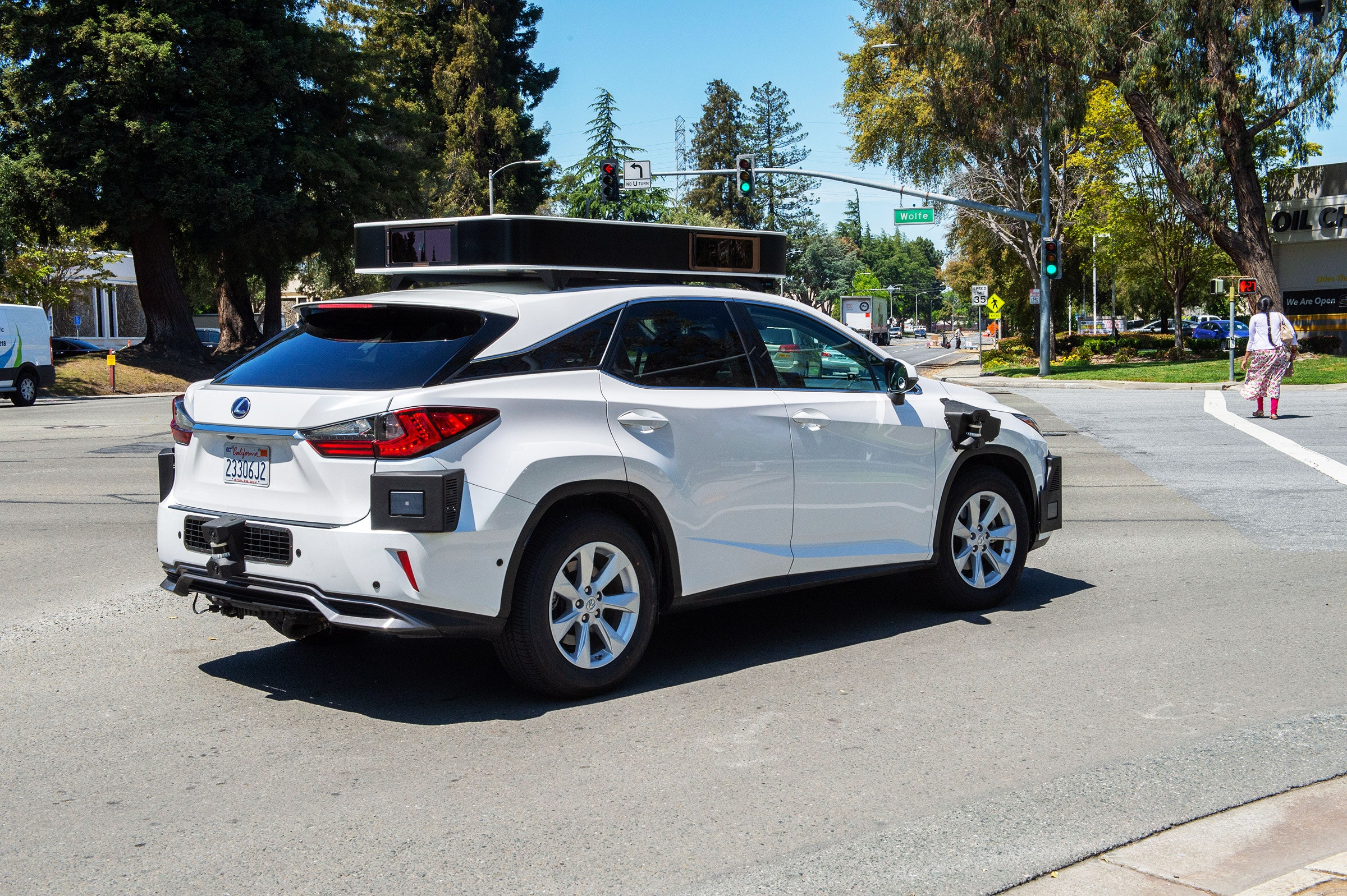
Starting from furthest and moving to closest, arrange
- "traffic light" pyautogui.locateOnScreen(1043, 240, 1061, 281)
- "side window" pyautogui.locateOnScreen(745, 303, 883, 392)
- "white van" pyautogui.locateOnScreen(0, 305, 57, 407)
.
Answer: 1. "traffic light" pyautogui.locateOnScreen(1043, 240, 1061, 281)
2. "white van" pyautogui.locateOnScreen(0, 305, 57, 407)
3. "side window" pyautogui.locateOnScreen(745, 303, 883, 392)

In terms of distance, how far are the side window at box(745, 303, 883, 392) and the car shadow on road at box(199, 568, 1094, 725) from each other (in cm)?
129

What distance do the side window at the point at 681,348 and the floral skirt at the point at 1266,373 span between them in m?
15.3

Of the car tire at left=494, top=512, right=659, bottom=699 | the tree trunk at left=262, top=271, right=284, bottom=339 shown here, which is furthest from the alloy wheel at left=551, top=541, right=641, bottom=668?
the tree trunk at left=262, top=271, right=284, bottom=339

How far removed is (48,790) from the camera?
4266mm

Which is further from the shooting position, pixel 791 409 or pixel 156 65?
pixel 156 65

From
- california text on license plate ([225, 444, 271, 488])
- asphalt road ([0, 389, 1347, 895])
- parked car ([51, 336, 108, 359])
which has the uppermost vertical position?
parked car ([51, 336, 108, 359])

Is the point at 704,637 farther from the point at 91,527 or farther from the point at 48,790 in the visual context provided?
the point at 91,527

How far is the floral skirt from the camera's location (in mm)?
18484

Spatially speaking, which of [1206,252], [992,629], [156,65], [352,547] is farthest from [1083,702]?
[1206,252]

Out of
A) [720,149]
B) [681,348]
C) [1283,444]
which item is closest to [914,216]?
[1283,444]

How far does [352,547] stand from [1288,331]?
1714cm

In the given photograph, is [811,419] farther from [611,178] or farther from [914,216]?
[914,216]

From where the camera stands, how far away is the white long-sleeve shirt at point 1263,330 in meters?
18.3

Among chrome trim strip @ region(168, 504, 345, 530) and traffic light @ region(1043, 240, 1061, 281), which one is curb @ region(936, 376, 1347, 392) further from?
chrome trim strip @ region(168, 504, 345, 530)
